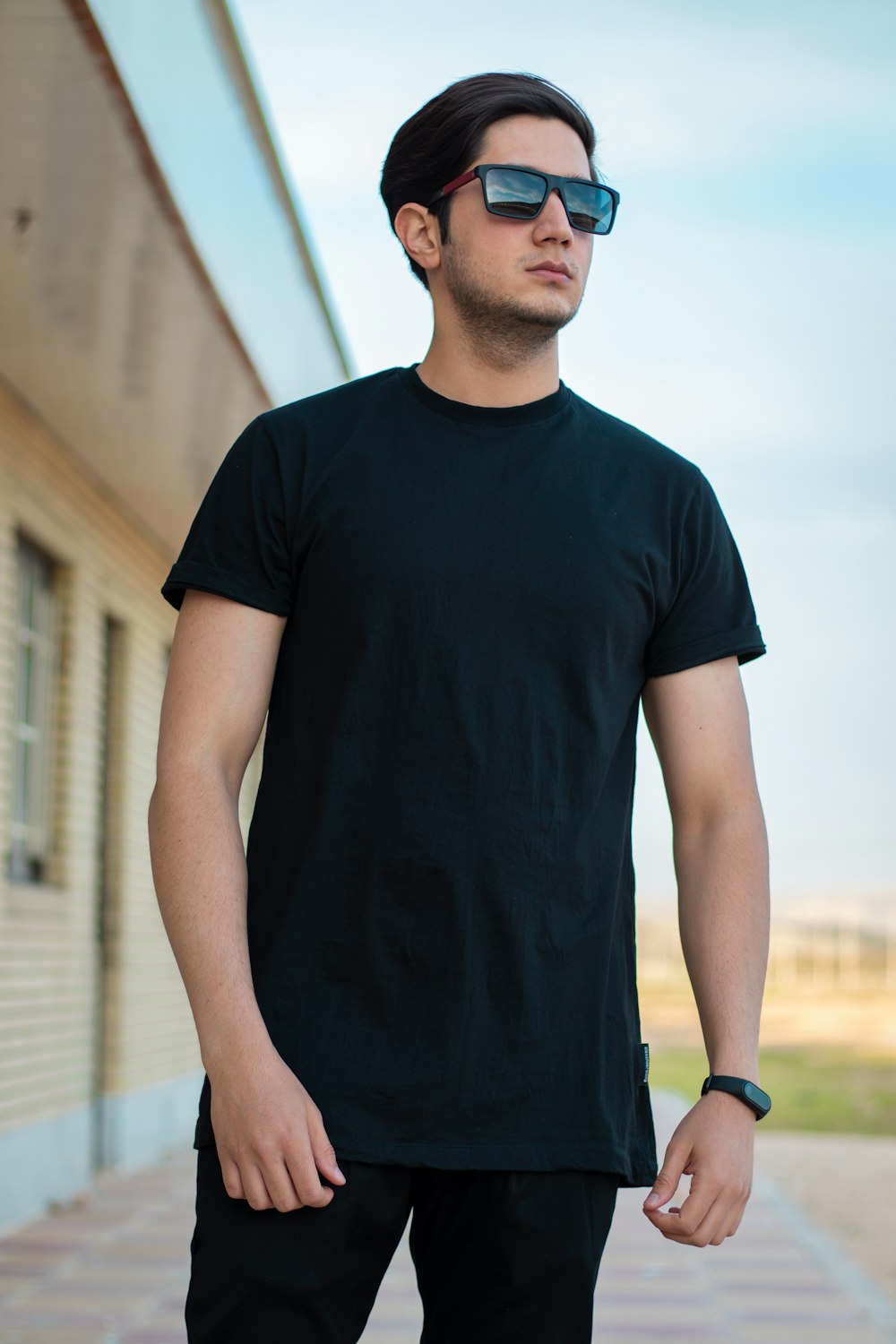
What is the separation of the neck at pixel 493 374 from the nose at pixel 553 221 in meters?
0.11

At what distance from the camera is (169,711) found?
5.87 ft

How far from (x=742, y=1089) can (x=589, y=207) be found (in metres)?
0.99

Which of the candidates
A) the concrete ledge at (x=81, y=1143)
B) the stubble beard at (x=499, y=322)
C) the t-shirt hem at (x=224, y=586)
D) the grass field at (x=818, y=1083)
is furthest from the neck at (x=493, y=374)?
the grass field at (x=818, y=1083)

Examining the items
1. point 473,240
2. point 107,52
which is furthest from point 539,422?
point 107,52

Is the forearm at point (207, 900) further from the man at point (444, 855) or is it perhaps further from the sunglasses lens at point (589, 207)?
the sunglasses lens at point (589, 207)

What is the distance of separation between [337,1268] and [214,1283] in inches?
4.7

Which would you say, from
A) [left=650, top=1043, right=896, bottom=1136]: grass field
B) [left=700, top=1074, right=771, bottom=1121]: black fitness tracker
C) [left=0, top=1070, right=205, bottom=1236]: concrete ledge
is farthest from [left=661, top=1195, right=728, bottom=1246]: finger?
[left=650, top=1043, right=896, bottom=1136]: grass field

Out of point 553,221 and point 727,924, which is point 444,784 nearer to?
point 727,924

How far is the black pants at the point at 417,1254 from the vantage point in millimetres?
1646

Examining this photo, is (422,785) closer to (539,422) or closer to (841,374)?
(539,422)

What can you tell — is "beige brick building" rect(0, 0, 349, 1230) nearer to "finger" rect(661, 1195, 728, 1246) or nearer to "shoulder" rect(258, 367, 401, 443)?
"shoulder" rect(258, 367, 401, 443)

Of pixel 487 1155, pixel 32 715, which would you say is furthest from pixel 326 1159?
pixel 32 715

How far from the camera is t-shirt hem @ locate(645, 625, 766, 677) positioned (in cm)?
191

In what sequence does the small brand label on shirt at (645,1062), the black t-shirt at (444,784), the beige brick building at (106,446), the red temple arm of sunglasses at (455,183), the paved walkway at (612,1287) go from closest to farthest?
the black t-shirt at (444,784)
the small brand label on shirt at (645,1062)
the red temple arm of sunglasses at (455,183)
the beige brick building at (106,446)
the paved walkway at (612,1287)
